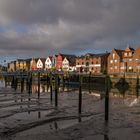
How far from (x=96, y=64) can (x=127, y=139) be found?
91.6 m

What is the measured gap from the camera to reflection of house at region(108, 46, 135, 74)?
8755 cm

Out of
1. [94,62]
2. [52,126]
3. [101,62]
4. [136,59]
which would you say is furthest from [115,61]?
[52,126]

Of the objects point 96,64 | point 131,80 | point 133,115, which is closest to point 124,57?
point 96,64

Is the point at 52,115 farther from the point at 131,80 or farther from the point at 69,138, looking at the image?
the point at 131,80

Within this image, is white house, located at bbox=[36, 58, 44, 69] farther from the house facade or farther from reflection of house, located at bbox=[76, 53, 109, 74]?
the house facade

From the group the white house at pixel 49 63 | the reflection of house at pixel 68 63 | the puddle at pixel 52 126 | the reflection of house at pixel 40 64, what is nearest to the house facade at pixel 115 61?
the reflection of house at pixel 68 63

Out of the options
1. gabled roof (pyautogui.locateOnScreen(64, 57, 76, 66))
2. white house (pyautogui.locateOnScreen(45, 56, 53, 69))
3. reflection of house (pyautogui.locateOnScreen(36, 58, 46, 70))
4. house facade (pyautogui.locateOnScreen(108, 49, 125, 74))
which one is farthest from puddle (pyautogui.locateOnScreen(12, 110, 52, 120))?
reflection of house (pyautogui.locateOnScreen(36, 58, 46, 70))

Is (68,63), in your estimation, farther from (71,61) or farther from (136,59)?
(136,59)

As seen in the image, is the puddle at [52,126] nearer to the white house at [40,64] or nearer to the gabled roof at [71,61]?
the gabled roof at [71,61]

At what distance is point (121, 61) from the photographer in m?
91.7

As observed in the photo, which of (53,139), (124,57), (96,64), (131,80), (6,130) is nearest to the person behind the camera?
(53,139)

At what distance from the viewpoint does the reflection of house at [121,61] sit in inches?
3447

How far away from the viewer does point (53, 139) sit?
11.8m

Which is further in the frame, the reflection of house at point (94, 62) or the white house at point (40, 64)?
the white house at point (40, 64)
